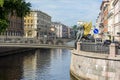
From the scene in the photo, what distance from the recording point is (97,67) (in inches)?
1507

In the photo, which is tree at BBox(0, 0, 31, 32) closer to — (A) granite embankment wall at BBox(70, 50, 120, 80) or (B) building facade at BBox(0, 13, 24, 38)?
(A) granite embankment wall at BBox(70, 50, 120, 80)

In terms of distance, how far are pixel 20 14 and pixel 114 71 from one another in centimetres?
2397

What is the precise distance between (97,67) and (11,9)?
21.0 metres

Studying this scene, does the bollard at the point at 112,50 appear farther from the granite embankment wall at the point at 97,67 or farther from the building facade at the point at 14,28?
the building facade at the point at 14,28

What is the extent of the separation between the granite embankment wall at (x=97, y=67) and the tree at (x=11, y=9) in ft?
41.2

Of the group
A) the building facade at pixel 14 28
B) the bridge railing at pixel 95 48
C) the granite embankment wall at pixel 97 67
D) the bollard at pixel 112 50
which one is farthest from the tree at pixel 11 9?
the building facade at pixel 14 28

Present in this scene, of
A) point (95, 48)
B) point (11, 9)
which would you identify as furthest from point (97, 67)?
point (11, 9)

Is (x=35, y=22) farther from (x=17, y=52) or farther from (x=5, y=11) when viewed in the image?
(x=5, y=11)

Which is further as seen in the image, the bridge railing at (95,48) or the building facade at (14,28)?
the building facade at (14,28)

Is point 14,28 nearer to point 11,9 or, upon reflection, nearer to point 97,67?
point 11,9

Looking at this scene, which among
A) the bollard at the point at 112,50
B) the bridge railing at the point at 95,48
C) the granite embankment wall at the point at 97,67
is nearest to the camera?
the granite embankment wall at the point at 97,67

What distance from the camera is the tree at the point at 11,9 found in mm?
51384

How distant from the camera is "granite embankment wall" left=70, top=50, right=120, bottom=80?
119 feet

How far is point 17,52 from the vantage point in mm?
97062
